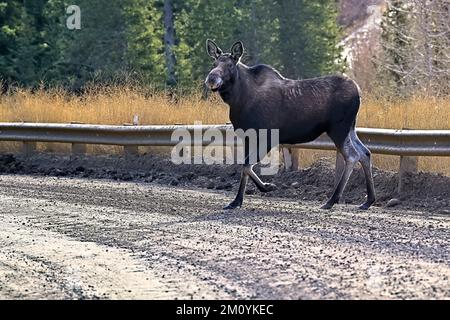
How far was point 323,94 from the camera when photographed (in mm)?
13180

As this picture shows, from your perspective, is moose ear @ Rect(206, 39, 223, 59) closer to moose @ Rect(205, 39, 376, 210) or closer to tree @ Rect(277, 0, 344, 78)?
moose @ Rect(205, 39, 376, 210)

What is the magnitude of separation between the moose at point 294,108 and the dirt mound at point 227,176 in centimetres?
74

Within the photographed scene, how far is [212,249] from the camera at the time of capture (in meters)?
9.20

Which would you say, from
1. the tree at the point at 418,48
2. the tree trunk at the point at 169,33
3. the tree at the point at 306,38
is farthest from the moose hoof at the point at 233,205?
the tree at the point at 306,38

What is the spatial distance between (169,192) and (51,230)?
375cm

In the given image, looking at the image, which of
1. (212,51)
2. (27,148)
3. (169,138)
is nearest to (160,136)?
(169,138)

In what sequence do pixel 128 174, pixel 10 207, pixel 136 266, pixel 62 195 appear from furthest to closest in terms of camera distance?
pixel 128 174, pixel 62 195, pixel 10 207, pixel 136 266

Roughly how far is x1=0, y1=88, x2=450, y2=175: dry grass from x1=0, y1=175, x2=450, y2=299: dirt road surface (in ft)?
9.21

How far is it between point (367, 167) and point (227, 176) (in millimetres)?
3550

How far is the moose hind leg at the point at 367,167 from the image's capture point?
42.1 ft

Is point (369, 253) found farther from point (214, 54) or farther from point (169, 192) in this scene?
point (169, 192)

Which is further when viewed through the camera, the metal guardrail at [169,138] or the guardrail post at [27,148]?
the guardrail post at [27,148]

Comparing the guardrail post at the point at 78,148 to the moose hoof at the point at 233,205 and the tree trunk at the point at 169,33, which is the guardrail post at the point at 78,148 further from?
the tree trunk at the point at 169,33
